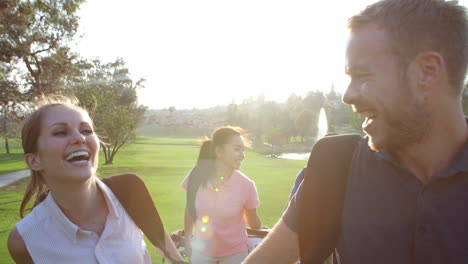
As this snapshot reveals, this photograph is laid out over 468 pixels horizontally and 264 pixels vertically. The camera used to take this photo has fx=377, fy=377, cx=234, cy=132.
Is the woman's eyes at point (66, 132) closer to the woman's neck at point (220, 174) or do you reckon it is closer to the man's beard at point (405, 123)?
the man's beard at point (405, 123)

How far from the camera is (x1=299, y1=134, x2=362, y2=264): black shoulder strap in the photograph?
1647 mm

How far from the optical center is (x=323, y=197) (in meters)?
1.65

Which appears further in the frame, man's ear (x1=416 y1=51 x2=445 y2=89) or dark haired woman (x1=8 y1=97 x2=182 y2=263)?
dark haired woman (x1=8 y1=97 x2=182 y2=263)

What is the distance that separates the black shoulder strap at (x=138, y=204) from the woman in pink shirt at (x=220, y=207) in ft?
5.74

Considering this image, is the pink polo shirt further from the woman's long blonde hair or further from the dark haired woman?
the woman's long blonde hair

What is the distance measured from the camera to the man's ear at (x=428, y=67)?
1515 millimetres

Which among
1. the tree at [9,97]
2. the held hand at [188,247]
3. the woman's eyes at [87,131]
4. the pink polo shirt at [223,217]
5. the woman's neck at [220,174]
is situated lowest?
the held hand at [188,247]

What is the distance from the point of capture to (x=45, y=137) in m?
→ 2.68

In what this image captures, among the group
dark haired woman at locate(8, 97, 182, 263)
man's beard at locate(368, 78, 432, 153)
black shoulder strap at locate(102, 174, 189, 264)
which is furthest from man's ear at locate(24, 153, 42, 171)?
man's beard at locate(368, 78, 432, 153)

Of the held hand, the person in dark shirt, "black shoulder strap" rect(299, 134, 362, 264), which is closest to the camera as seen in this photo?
the person in dark shirt

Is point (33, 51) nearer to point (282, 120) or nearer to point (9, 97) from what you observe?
point (9, 97)

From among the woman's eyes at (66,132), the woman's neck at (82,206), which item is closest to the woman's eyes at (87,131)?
the woman's eyes at (66,132)

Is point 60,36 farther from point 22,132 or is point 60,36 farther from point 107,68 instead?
point 107,68

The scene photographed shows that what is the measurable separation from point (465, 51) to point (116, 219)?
2296 millimetres
